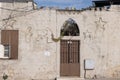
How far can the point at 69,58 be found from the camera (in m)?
28.1

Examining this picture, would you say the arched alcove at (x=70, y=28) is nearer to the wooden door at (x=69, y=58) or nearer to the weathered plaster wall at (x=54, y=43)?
the weathered plaster wall at (x=54, y=43)

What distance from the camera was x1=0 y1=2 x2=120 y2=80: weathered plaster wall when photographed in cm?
2758

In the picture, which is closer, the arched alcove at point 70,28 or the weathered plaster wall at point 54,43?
the weathered plaster wall at point 54,43

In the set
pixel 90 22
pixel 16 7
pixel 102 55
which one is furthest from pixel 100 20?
pixel 16 7

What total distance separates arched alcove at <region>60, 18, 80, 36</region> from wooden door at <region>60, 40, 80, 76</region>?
22.2 inches

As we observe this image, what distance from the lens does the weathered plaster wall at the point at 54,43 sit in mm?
27578

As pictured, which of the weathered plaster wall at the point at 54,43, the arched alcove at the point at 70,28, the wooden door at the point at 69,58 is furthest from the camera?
the arched alcove at the point at 70,28

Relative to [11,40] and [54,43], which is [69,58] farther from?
[11,40]

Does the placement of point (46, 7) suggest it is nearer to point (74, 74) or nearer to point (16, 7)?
point (16, 7)

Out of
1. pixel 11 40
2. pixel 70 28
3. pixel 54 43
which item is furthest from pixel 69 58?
pixel 11 40

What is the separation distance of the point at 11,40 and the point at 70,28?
4.21m

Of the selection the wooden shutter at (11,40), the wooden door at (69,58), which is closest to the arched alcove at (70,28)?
the wooden door at (69,58)

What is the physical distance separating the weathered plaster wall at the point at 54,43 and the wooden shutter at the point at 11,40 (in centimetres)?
28

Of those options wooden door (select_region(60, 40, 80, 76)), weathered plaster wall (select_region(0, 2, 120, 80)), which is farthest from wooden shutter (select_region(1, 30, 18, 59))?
wooden door (select_region(60, 40, 80, 76))
